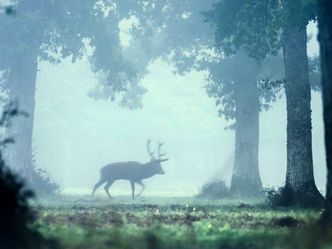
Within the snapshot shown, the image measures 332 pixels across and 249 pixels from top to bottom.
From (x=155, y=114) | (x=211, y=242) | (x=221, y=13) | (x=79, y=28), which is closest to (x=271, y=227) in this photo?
(x=211, y=242)

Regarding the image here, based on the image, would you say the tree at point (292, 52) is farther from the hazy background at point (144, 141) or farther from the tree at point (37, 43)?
the hazy background at point (144, 141)

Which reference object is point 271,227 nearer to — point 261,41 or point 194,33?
point 261,41

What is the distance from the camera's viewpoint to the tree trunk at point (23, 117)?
26.0 m

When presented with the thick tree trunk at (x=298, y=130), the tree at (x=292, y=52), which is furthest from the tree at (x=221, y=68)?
the thick tree trunk at (x=298, y=130)

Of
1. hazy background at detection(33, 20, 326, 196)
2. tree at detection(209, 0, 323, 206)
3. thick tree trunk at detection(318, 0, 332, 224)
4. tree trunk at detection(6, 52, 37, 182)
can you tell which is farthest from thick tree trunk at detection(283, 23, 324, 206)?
hazy background at detection(33, 20, 326, 196)

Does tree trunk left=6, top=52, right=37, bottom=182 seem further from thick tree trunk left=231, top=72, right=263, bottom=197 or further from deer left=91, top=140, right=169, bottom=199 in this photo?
thick tree trunk left=231, top=72, right=263, bottom=197

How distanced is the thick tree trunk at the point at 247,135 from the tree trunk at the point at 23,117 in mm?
9810

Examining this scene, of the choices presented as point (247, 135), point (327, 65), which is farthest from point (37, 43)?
point (327, 65)

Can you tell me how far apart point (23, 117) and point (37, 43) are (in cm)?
383

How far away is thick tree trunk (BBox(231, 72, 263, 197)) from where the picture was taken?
24906 millimetres

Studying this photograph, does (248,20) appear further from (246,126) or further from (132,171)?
(132,171)

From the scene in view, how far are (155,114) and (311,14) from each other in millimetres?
75788

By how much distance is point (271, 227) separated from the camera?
27.9ft

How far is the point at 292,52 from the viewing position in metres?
16.3
